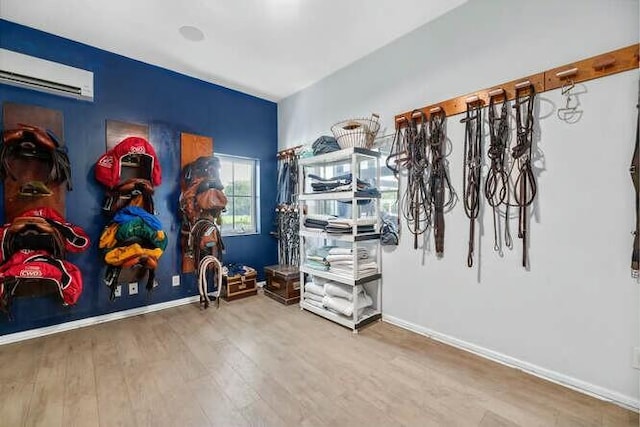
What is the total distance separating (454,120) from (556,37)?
764 millimetres

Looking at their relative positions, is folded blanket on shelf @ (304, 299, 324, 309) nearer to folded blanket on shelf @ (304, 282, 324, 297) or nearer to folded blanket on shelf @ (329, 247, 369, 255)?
folded blanket on shelf @ (304, 282, 324, 297)

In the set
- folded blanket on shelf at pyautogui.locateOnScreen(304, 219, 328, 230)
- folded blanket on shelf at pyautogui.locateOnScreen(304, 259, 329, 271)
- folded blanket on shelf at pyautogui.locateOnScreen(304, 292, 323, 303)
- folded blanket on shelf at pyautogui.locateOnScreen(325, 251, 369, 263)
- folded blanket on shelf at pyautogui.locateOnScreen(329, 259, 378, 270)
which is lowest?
folded blanket on shelf at pyautogui.locateOnScreen(304, 292, 323, 303)

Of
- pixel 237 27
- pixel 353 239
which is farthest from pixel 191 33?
pixel 353 239

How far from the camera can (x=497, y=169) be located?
6.77 feet

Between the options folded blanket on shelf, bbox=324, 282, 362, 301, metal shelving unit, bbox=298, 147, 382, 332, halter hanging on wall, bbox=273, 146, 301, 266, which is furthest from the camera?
halter hanging on wall, bbox=273, 146, 301, 266

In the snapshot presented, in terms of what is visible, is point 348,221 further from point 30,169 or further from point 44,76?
point 44,76

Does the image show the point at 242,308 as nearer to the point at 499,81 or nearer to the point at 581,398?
the point at 581,398

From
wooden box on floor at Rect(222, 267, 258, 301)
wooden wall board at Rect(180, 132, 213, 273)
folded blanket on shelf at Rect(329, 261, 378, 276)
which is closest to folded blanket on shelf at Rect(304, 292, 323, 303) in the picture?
folded blanket on shelf at Rect(329, 261, 378, 276)

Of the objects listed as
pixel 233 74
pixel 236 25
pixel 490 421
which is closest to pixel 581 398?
pixel 490 421

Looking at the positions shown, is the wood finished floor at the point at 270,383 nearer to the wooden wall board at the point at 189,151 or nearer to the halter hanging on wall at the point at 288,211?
the wooden wall board at the point at 189,151

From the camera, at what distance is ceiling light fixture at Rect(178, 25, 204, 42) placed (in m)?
2.59

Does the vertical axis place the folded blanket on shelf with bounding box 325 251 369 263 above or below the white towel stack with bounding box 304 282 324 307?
above

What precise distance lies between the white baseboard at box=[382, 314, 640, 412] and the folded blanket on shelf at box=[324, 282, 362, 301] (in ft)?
2.01

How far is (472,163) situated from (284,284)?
7.97 feet
